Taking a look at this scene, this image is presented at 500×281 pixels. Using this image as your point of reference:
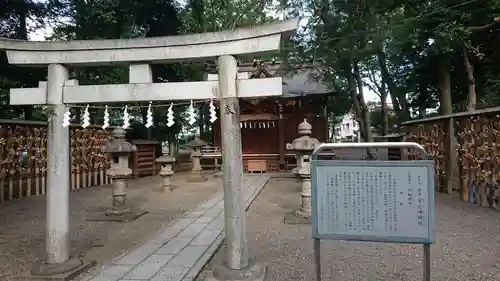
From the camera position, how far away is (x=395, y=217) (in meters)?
3.27

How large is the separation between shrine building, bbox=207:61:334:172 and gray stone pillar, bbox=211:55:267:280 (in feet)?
42.5

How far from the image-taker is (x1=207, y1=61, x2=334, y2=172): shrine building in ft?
57.0

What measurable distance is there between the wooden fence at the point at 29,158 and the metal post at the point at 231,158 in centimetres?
824

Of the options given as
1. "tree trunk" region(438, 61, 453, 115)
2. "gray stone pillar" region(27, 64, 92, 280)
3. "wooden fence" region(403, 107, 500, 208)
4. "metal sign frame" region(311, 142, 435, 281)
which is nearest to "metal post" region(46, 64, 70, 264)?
"gray stone pillar" region(27, 64, 92, 280)

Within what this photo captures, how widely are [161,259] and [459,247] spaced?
14.6 feet

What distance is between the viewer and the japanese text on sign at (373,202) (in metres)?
3.21

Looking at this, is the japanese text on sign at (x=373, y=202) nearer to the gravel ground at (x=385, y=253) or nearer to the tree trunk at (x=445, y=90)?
the gravel ground at (x=385, y=253)

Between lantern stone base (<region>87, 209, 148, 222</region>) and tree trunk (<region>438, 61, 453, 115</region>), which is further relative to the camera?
tree trunk (<region>438, 61, 453, 115</region>)

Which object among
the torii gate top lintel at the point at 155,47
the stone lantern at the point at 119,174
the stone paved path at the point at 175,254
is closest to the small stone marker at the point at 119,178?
the stone lantern at the point at 119,174

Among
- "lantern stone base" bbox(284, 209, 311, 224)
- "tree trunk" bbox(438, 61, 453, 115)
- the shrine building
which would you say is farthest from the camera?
the shrine building

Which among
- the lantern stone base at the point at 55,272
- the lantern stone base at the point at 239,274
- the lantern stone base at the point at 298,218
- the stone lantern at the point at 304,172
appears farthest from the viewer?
the stone lantern at the point at 304,172

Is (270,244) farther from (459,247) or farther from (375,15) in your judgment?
(375,15)

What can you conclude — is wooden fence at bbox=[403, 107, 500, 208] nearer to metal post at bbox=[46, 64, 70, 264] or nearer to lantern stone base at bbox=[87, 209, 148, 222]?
lantern stone base at bbox=[87, 209, 148, 222]

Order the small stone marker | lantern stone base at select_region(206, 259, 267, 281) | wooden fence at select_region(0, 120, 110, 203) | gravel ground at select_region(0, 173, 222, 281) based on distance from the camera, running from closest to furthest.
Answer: lantern stone base at select_region(206, 259, 267, 281) → gravel ground at select_region(0, 173, 222, 281) → the small stone marker → wooden fence at select_region(0, 120, 110, 203)
